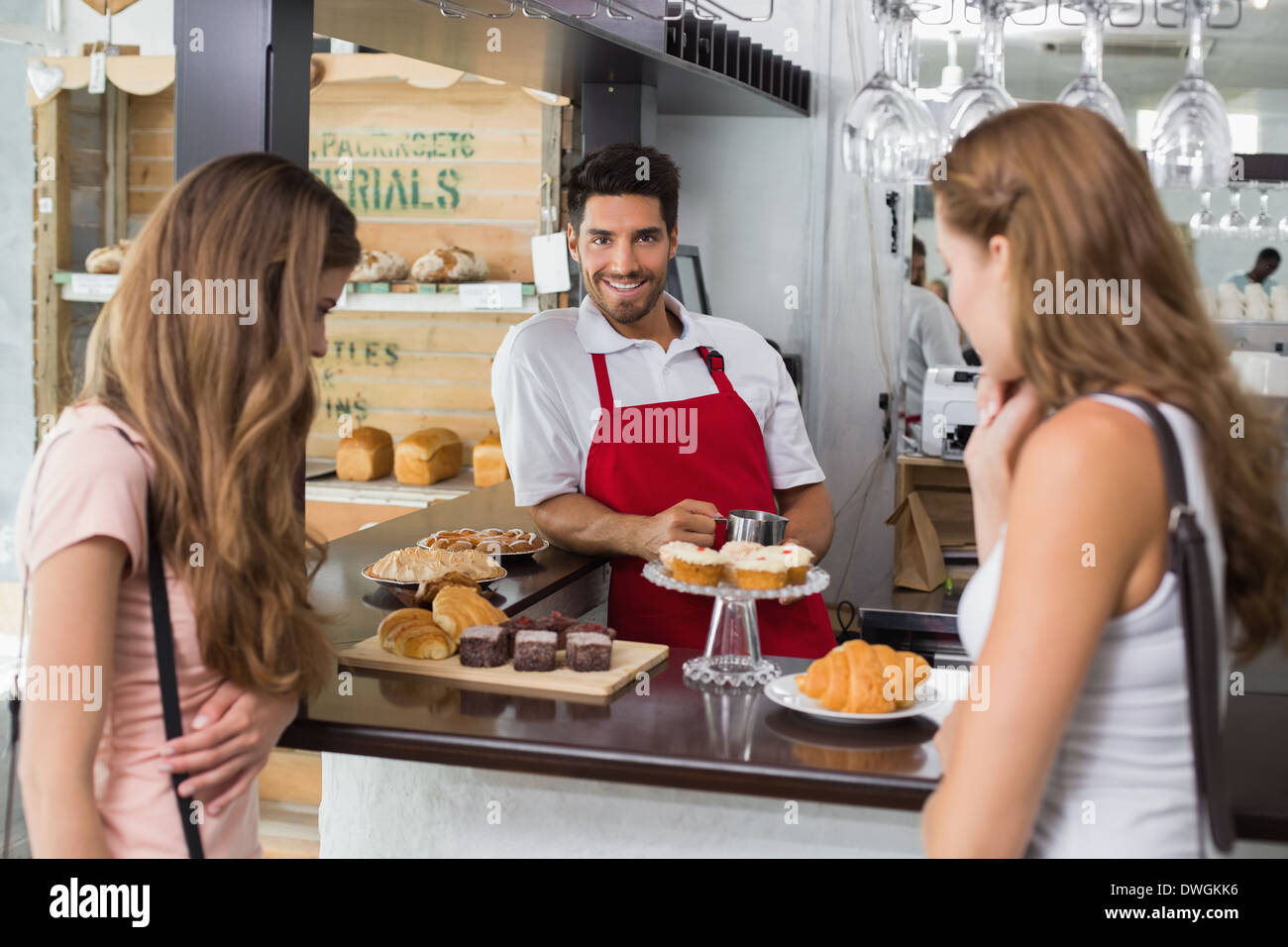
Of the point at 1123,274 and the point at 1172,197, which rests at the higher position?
the point at 1172,197

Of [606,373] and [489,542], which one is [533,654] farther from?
[606,373]

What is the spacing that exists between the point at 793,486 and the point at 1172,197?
2.43 metres

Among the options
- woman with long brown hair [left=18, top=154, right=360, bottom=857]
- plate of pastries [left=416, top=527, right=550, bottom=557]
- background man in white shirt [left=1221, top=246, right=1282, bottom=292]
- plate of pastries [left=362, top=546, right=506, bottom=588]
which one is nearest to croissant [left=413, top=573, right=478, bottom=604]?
plate of pastries [left=362, top=546, right=506, bottom=588]

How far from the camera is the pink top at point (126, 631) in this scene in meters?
1.30

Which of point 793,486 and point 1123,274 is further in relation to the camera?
point 793,486

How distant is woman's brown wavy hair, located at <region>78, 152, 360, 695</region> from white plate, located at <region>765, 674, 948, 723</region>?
660 mm

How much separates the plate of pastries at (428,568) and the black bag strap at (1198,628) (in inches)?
55.7

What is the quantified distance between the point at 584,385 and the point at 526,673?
3.25ft

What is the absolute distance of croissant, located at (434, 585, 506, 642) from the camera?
2.00m

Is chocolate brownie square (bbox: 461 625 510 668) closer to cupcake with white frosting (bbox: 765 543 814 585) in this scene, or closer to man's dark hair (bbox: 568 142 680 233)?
cupcake with white frosting (bbox: 765 543 814 585)

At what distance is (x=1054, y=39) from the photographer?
4.71 metres
